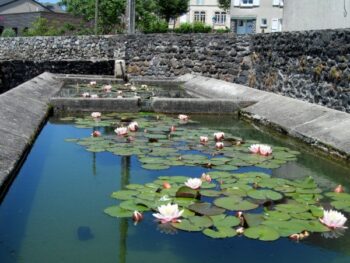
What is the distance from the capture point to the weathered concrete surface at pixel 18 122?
3198 mm

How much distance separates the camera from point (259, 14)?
1612 inches

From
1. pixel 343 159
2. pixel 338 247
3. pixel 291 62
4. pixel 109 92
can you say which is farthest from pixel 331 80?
pixel 338 247

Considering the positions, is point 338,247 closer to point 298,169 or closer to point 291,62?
point 298,169

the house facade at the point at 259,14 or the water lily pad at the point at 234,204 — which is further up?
the house facade at the point at 259,14

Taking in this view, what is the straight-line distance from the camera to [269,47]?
371 inches

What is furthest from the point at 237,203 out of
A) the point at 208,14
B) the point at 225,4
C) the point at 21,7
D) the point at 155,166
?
→ the point at 208,14

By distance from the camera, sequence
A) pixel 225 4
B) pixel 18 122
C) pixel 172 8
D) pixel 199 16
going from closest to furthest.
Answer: pixel 18 122
pixel 172 8
pixel 225 4
pixel 199 16

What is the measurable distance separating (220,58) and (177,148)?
9208 mm

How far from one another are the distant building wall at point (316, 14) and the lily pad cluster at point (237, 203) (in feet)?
32.1

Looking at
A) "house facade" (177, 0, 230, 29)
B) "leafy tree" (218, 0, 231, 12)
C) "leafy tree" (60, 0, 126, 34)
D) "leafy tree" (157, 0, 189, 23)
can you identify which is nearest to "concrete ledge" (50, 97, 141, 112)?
"leafy tree" (60, 0, 126, 34)

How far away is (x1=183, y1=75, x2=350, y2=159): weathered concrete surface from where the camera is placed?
4.40 m

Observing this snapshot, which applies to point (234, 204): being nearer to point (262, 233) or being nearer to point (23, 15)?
point (262, 233)

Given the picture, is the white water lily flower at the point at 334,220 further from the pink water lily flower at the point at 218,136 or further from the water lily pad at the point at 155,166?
the pink water lily flower at the point at 218,136

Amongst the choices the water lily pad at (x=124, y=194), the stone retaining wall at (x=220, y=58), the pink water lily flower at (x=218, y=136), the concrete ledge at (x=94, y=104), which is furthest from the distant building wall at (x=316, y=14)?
the water lily pad at (x=124, y=194)
